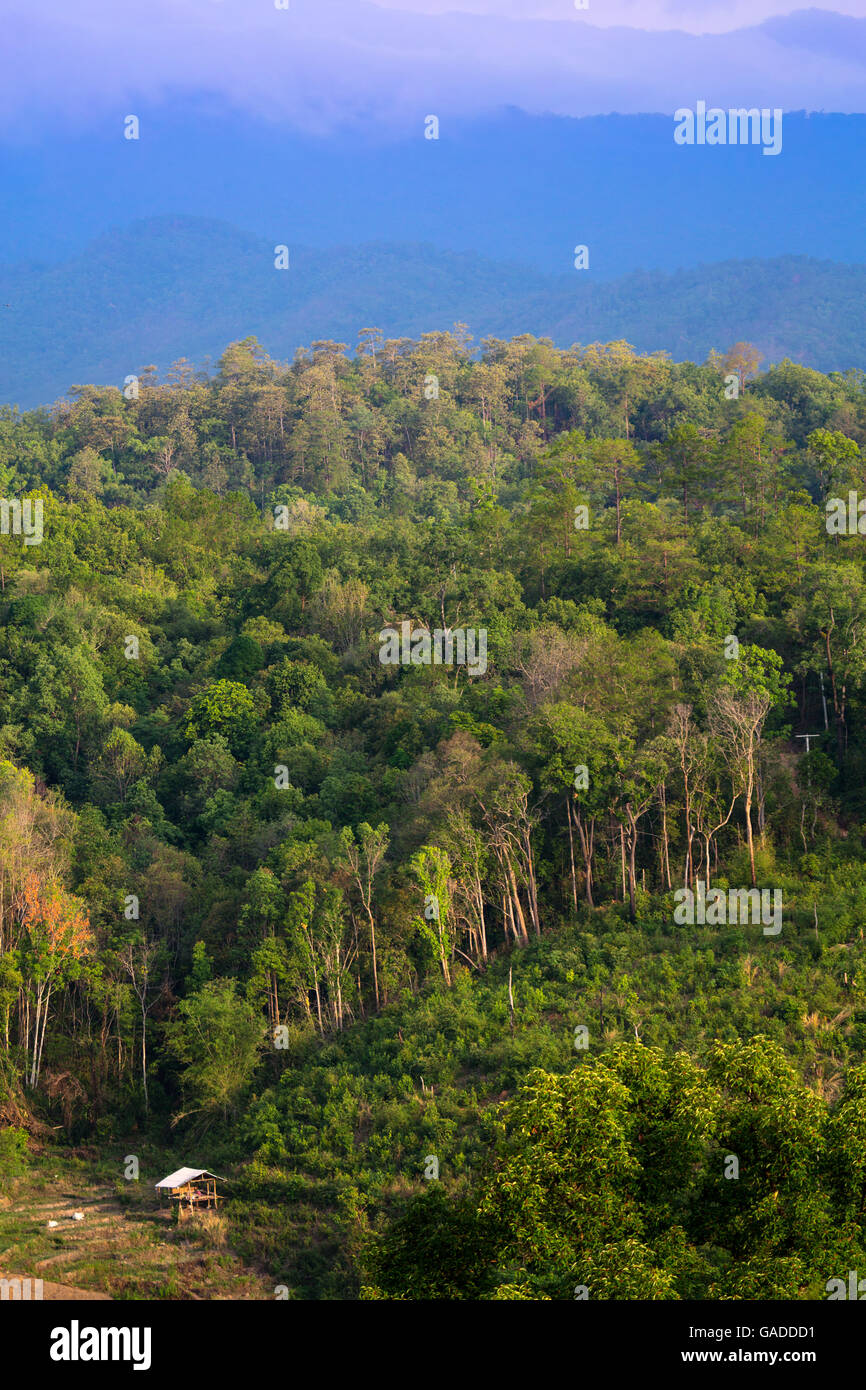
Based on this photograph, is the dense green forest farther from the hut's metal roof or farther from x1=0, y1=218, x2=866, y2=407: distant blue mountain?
x1=0, y1=218, x2=866, y2=407: distant blue mountain

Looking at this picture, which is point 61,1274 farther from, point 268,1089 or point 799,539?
point 799,539

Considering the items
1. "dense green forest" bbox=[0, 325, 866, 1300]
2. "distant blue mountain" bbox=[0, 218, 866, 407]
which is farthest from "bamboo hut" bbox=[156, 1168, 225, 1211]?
"distant blue mountain" bbox=[0, 218, 866, 407]

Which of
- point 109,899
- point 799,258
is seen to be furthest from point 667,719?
point 799,258

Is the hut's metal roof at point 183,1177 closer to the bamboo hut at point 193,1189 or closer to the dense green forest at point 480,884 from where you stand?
the bamboo hut at point 193,1189

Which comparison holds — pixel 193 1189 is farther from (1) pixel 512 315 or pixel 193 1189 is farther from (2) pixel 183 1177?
(1) pixel 512 315

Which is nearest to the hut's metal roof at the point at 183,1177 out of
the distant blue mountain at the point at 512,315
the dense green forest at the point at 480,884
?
the dense green forest at the point at 480,884

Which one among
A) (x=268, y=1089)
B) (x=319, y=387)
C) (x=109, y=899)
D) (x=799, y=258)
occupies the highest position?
(x=799, y=258)

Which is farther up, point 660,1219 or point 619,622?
point 619,622

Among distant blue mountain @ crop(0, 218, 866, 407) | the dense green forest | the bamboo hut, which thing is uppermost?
distant blue mountain @ crop(0, 218, 866, 407)

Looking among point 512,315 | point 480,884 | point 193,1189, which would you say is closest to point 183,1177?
point 193,1189
